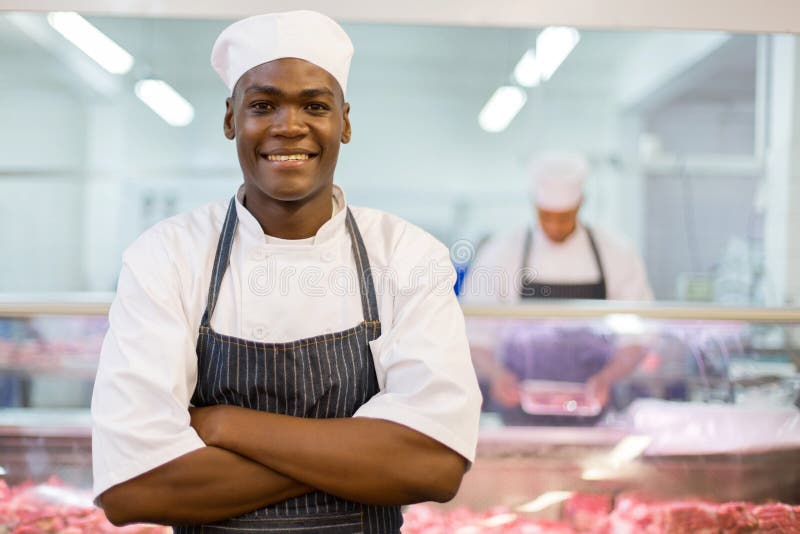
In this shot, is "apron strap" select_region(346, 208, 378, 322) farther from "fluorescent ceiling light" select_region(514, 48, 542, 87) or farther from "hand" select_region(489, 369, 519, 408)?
"fluorescent ceiling light" select_region(514, 48, 542, 87)

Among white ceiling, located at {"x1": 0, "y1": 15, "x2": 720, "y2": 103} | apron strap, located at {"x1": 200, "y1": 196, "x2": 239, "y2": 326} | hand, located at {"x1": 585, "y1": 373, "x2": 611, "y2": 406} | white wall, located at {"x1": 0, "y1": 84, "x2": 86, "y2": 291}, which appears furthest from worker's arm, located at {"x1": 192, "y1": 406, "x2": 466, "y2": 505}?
white wall, located at {"x1": 0, "y1": 84, "x2": 86, "y2": 291}

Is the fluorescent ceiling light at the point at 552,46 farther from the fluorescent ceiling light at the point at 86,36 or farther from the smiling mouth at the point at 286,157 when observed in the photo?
the smiling mouth at the point at 286,157

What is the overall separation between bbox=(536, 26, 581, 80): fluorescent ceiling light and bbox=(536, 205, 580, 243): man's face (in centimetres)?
243

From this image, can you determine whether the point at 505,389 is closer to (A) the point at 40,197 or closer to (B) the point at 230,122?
(B) the point at 230,122

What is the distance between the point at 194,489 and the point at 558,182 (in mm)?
2346

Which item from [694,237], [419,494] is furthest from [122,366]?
[694,237]

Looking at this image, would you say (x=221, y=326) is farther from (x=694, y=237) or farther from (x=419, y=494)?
(x=694, y=237)

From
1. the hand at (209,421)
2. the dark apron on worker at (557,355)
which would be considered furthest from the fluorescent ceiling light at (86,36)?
the hand at (209,421)

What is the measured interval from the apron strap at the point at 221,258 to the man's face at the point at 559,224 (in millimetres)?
1967

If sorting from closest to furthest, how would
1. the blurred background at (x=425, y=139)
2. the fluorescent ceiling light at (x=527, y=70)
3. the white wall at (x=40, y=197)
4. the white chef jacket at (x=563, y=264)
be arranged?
the white chef jacket at (x=563, y=264), the fluorescent ceiling light at (x=527, y=70), the blurred background at (x=425, y=139), the white wall at (x=40, y=197)

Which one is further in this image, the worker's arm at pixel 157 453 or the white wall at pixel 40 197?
the white wall at pixel 40 197

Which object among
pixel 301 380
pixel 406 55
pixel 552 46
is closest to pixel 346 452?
pixel 301 380

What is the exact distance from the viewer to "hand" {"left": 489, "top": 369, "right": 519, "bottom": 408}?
2.11 meters

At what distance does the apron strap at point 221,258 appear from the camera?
1.23 m
